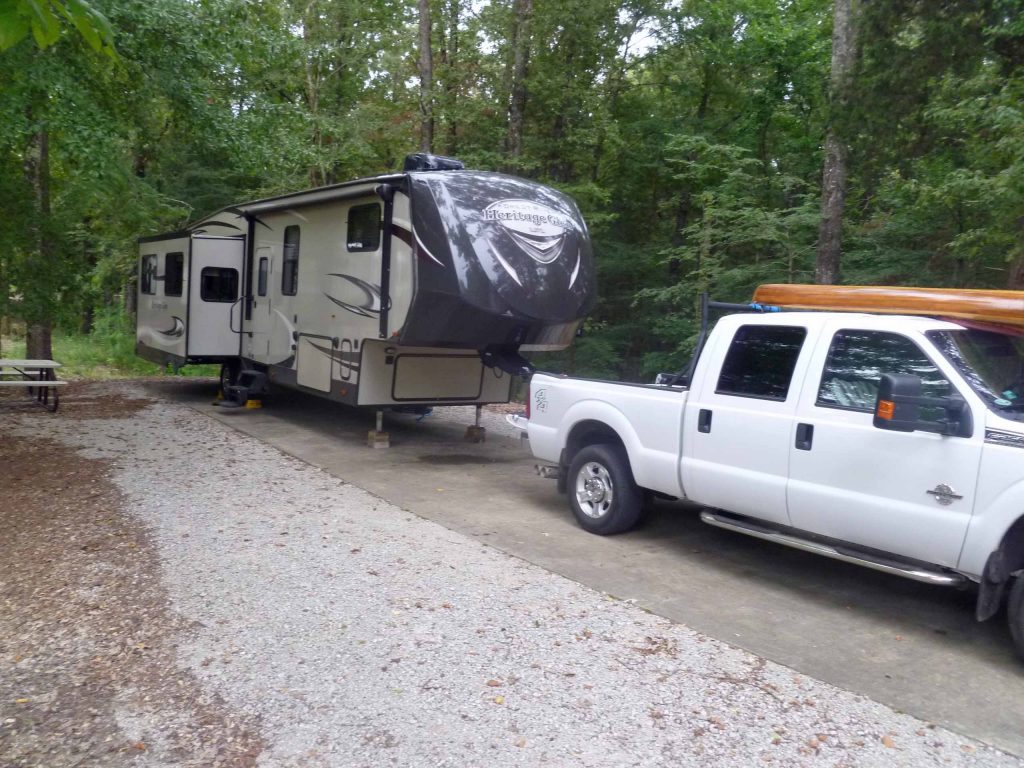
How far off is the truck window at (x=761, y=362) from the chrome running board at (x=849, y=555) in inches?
35.3

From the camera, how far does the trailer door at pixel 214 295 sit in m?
14.0

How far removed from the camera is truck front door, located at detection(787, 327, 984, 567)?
16.1 feet

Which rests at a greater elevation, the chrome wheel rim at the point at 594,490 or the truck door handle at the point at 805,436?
the truck door handle at the point at 805,436

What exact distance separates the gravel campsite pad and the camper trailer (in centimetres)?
292

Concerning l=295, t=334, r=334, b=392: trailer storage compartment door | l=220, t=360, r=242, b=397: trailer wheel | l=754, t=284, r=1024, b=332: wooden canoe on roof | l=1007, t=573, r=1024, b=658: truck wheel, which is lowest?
l=220, t=360, r=242, b=397: trailer wheel

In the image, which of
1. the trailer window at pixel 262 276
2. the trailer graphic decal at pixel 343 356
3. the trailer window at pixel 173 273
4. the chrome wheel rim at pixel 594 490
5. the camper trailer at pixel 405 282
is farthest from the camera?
the trailer window at pixel 173 273

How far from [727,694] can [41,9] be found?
14.6ft

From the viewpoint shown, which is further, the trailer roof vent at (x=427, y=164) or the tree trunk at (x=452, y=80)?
the tree trunk at (x=452, y=80)

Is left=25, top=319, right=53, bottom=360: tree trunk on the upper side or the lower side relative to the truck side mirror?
lower

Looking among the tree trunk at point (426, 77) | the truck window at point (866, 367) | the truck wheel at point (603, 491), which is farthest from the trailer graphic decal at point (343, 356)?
the tree trunk at point (426, 77)

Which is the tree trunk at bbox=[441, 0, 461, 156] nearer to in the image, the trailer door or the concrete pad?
the trailer door

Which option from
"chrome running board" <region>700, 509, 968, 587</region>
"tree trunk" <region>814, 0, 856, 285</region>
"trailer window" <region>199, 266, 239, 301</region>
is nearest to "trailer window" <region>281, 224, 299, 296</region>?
"trailer window" <region>199, 266, 239, 301</region>

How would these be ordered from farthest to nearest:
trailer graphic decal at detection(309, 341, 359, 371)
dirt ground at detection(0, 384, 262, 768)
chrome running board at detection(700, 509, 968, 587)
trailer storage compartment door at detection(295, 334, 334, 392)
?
1. trailer storage compartment door at detection(295, 334, 334, 392)
2. trailer graphic decal at detection(309, 341, 359, 371)
3. chrome running board at detection(700, 509, 968, 587)
4. dirt ground at detection(0, 384, 262, 768)

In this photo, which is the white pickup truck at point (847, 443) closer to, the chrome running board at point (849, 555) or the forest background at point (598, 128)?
the chrome running board at point (849, 555)
